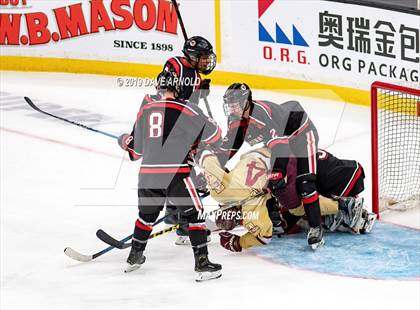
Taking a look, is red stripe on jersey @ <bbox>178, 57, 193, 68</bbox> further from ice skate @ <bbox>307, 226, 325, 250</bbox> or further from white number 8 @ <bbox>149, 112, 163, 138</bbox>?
ice skate @ <bbox>307, 226, 325, 250</bbox>

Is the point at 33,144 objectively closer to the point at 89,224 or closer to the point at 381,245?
the point at 89,224

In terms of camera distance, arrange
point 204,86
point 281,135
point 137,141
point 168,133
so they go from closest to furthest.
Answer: point 168,133, point 137,141, point 281,135, point 204,86

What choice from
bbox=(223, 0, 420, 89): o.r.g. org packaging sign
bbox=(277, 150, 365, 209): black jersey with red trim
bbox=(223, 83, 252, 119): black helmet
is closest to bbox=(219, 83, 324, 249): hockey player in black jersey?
bbox=(223, 83, 252, 119): black helmet

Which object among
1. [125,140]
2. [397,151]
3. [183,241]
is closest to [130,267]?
[183,241]

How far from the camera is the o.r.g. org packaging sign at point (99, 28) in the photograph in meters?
8.79

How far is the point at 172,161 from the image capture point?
462 cm

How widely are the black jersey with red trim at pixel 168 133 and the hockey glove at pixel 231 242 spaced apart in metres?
0.57

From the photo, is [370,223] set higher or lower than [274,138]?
lower

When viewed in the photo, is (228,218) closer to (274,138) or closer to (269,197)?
(269,197)

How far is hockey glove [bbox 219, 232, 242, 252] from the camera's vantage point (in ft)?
16.5

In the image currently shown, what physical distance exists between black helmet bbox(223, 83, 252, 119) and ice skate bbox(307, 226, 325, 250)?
74cm

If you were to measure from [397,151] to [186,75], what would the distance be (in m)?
1.54

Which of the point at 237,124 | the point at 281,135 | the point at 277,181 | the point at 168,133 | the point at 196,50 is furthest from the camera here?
the point at 196,50

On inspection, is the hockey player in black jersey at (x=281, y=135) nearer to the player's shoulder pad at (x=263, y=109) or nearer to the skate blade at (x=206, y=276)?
the player's shoulder pad at (x=263, y=109)
